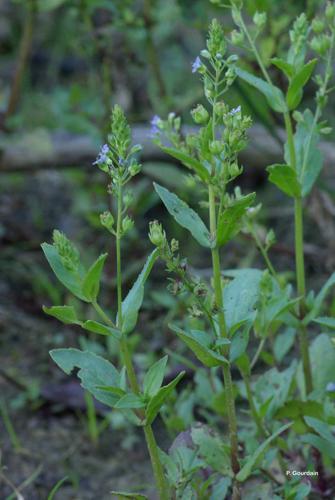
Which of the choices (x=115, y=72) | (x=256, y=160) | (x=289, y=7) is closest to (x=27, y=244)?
(x=115, y=72)

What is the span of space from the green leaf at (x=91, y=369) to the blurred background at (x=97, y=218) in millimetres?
445

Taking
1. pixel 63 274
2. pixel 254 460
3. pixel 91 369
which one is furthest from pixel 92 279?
pixel 254 460

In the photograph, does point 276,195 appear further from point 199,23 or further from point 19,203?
point 19,203

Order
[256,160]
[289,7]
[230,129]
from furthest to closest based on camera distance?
[256,160] → [289,7] → [230,129]

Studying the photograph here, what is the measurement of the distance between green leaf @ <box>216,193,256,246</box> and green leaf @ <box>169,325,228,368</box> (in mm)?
166

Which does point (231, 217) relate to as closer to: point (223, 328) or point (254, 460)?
point (223, 328)

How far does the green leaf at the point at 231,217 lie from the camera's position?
1.29m

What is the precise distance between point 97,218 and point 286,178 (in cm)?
120

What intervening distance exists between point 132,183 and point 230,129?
5.74ft

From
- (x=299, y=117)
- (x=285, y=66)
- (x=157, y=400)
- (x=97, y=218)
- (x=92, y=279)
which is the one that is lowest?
(x=157, y=400)

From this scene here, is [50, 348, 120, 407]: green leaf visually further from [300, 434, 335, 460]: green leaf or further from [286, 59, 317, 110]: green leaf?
[286, 59, 317, 110]: green leaf

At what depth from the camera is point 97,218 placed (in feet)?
8.62

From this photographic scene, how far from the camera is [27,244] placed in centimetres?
283

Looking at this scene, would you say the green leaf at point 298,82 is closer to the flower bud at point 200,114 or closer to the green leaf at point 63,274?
the flower bud at point 200,114
